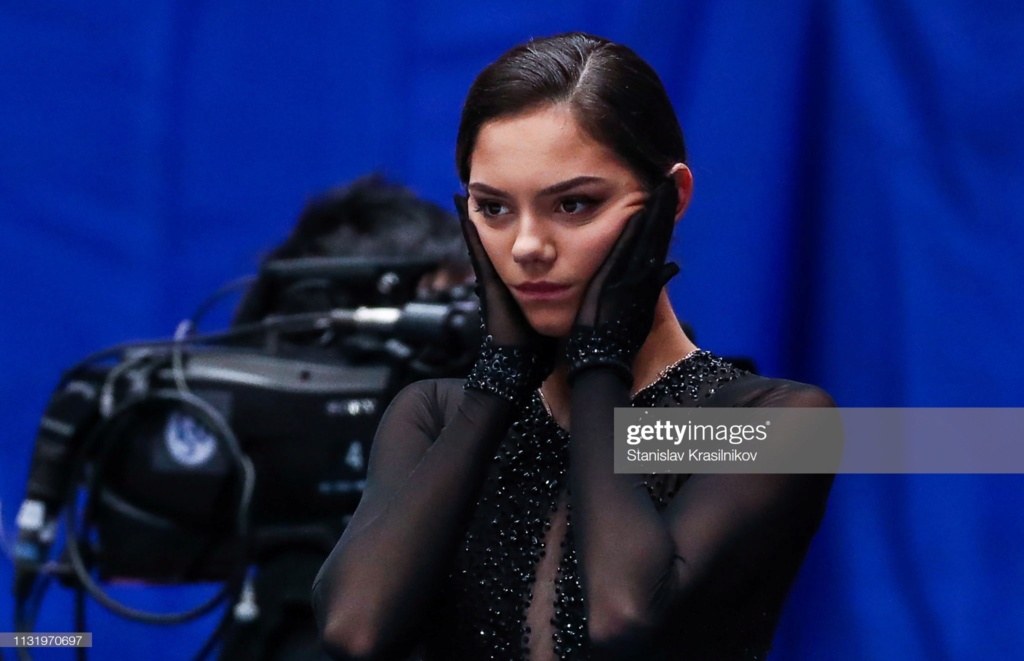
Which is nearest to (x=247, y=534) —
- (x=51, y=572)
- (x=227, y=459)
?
(x=227, y=459)

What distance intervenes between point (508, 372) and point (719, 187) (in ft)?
2.90

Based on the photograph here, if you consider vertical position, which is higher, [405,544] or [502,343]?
[502,343]

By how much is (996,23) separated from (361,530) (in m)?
1.10

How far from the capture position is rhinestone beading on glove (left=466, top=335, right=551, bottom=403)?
968mm

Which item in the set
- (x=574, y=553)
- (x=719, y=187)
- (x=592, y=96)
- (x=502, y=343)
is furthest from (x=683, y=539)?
(x=719, y=187)

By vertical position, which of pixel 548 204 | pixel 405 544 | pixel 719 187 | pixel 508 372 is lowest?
pixel 405 544

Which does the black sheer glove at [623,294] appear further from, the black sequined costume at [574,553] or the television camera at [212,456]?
the television camera at [212,456]

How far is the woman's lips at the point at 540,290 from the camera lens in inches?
37.5

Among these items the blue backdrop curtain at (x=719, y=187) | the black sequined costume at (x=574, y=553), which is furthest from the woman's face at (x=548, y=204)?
the blue backdrop curtain at (x=719, y=187)

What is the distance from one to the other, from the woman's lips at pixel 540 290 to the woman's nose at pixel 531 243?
3cm

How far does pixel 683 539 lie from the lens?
0.89 m

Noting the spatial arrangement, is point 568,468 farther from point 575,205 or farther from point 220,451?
point 220,451

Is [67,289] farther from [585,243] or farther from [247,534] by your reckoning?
[585,243]

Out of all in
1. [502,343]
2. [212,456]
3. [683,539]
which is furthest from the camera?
[212,456]
